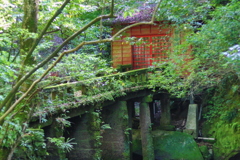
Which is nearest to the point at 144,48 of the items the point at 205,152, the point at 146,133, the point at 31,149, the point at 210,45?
the point at 146,133

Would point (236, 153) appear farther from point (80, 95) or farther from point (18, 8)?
point (18, 8)

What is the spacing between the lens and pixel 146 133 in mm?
11492

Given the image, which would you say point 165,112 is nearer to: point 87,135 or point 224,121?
point 224,121

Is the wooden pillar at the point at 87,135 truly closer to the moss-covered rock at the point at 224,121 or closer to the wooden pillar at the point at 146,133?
the wooden pillar at the point at 146,133

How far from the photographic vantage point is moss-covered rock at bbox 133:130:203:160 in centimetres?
1109

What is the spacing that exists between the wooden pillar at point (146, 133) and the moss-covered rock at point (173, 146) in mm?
549

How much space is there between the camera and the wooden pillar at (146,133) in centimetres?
1113

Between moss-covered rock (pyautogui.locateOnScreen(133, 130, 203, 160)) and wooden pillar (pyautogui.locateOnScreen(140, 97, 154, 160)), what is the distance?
55 centimetres

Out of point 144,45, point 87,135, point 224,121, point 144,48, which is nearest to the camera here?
point 87,135

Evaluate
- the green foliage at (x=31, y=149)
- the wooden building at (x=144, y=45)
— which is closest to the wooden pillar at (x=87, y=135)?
the green foliage at (x=31, y=149)

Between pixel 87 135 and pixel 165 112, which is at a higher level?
pixel 165 112

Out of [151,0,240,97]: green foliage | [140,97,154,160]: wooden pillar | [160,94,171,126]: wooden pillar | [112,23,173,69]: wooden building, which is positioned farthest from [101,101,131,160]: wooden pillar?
[160,94,171,126]: wooden pillar

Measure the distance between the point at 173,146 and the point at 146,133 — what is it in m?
1.19

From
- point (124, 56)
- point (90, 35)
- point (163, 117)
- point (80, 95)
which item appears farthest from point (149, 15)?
point (80, 95)
